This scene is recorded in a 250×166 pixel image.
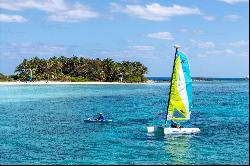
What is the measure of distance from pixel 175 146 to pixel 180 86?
898 centimetres

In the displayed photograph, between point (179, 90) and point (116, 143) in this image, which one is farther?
point (179, 90)

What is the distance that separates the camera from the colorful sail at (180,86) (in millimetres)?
48375

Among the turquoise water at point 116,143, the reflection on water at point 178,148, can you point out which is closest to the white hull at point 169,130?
the reflection on water at point 178,148

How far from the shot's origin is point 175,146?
42.3m

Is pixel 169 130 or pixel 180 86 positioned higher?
pixel 180 86

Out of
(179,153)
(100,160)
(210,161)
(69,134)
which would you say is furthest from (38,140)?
Answer: (210,161)

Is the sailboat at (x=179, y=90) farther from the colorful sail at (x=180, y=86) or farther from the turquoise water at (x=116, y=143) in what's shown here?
the turquoise water at (x=116, y=143)

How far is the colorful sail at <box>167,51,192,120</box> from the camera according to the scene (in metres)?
48.4

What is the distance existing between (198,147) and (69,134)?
15.5 m

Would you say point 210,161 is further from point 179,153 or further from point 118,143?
point 118,143

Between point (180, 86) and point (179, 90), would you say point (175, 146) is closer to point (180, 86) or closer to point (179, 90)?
point (179, 90)

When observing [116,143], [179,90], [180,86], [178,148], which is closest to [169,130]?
[179,90]

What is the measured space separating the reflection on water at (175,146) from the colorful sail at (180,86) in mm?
2791

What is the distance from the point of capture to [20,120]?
6494 cm
